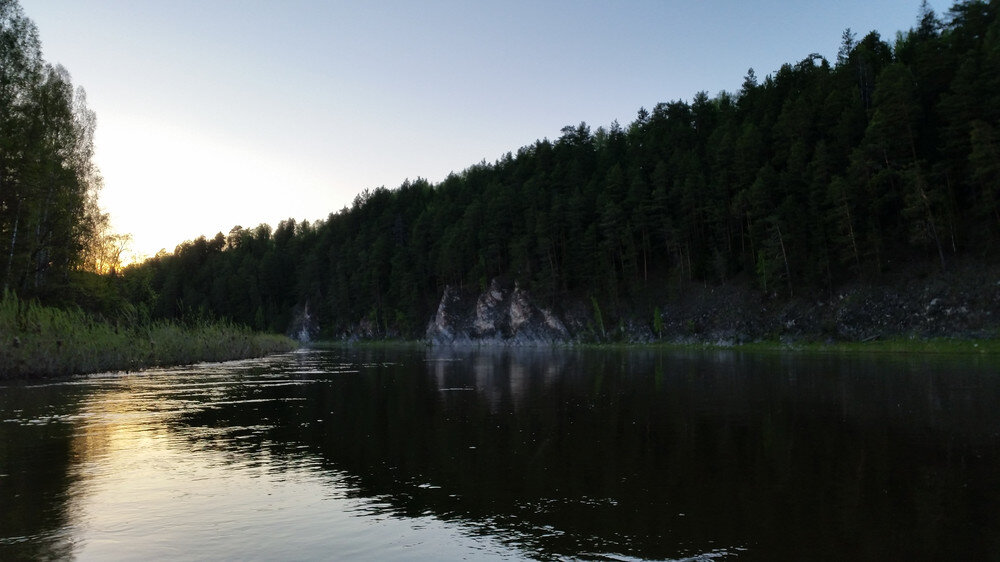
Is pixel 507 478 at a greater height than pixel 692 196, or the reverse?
pixel 692 196

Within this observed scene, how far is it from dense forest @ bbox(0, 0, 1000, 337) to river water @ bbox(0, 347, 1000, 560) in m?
30.0

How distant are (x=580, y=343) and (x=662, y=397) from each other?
73.3 m

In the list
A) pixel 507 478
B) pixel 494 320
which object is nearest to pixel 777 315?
pixel 494 320

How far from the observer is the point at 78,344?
106ft

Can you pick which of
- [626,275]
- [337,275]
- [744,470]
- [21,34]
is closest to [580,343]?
[626,275]

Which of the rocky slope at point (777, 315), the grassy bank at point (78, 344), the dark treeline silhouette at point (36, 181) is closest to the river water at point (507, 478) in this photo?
the grassy bank at point (78, 344)

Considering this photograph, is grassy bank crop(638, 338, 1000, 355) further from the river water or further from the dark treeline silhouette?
the dark treeline silhouette

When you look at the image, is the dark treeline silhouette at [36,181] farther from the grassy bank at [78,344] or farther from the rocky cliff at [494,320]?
the rocky cliff at [494,320]

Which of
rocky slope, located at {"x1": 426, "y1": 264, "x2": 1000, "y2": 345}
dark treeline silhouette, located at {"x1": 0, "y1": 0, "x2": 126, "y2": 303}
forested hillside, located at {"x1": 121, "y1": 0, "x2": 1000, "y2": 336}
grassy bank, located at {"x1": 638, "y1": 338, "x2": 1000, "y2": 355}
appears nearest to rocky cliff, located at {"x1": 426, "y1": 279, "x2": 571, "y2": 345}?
rocky slope, located at {"x1": 426, "y1": 264, "x2": 1000, "y2": 345}

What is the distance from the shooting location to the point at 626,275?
98.9 meters

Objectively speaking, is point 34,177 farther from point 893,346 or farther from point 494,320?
point 494,320

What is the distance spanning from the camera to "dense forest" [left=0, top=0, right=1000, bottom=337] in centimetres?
4316

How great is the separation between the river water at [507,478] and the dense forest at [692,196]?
2999cm

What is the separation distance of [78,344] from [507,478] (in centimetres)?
3224
